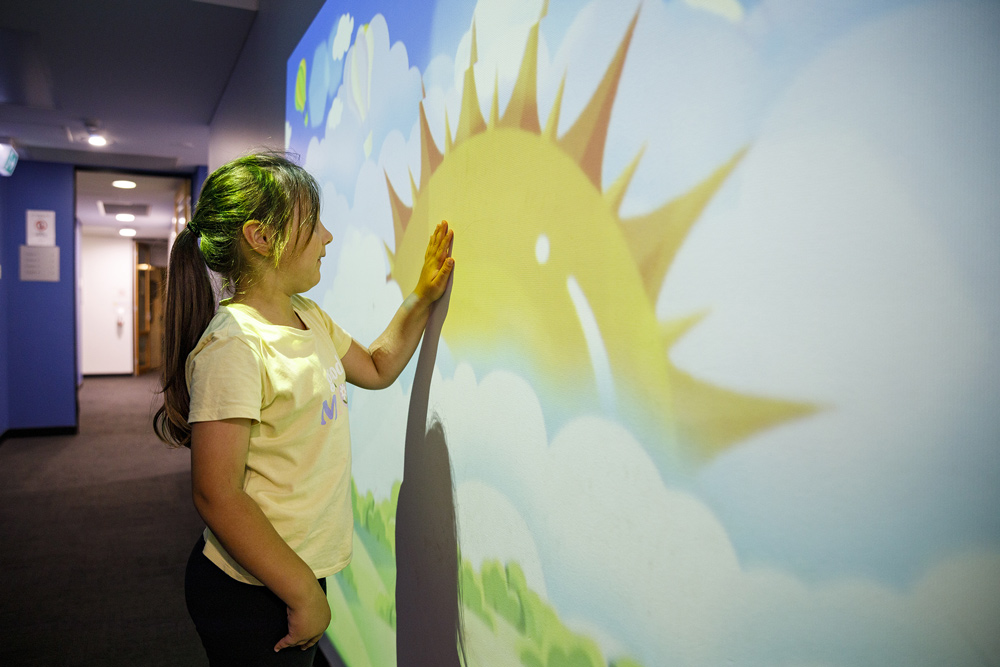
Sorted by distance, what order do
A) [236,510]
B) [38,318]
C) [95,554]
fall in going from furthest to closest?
1. [38,318]
2. [95,554]
3. [236,510]

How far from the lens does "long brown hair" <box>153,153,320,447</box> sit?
1140 mm

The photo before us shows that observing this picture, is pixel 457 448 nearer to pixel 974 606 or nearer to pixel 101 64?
pixel 974 606

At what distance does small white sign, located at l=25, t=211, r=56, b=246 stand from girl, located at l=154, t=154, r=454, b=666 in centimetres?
676

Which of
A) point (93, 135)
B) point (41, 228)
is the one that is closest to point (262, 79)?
point (93, 135)

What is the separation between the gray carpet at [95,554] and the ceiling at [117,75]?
→ 2097 mm

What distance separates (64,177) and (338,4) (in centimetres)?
629

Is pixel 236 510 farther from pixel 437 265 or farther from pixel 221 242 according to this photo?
pixel 437 265

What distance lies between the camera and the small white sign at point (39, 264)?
260 inches

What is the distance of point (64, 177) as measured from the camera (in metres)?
6.74

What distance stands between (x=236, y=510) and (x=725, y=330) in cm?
74

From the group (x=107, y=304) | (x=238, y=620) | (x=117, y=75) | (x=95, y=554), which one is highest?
(x=117, y=75)

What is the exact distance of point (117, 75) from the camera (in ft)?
14.2

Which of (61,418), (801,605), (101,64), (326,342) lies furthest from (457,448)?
(61,418)

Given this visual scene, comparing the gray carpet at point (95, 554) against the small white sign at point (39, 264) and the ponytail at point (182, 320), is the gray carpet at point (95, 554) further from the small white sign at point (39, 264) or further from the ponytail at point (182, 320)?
the small white sign at point (39, 264)
